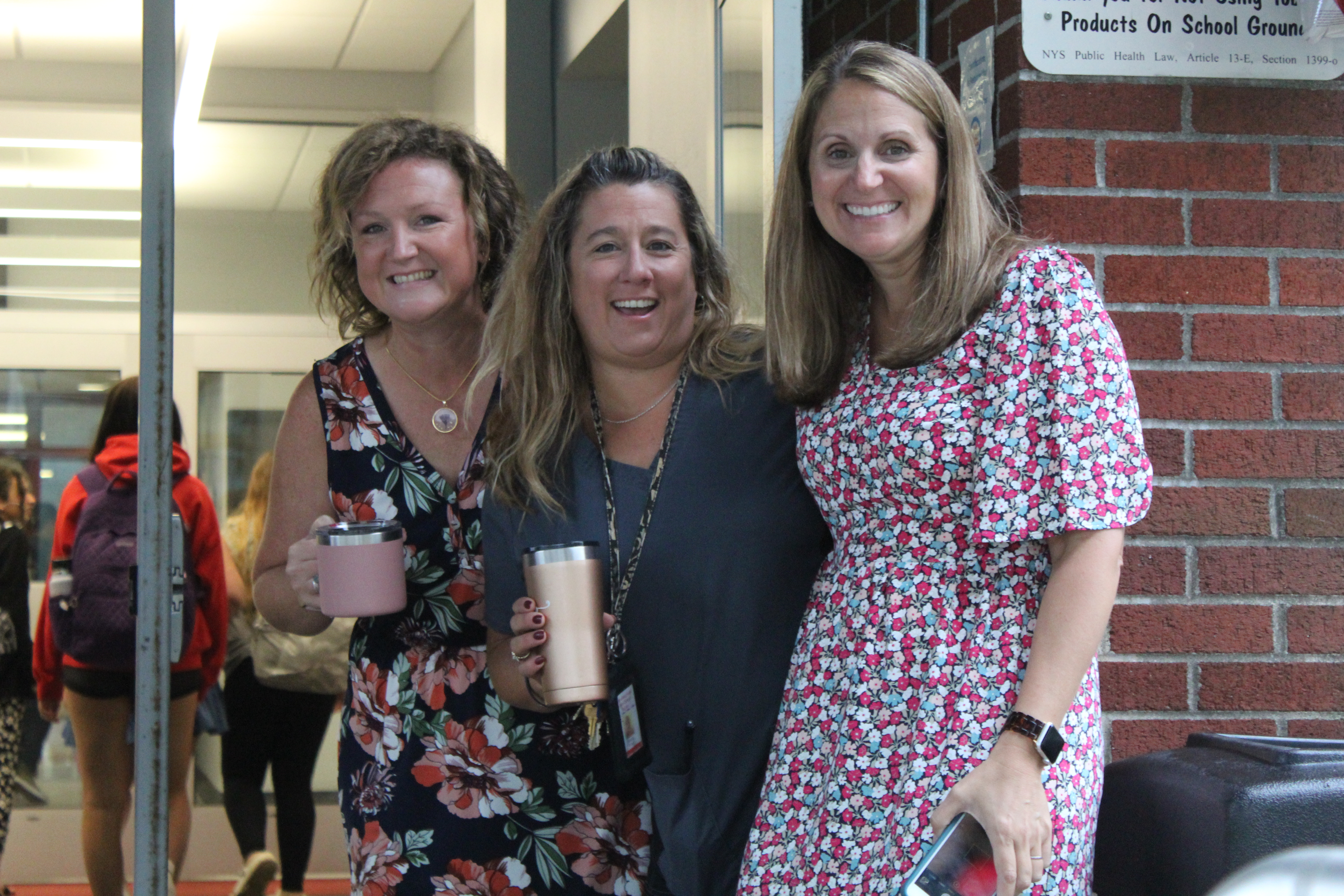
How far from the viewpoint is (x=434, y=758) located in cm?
199

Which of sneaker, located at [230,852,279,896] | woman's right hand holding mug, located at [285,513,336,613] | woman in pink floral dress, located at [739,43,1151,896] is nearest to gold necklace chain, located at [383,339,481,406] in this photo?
woman's right hand holding mug, located at [285,513,336,613]

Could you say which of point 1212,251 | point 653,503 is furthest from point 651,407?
point 1212,251

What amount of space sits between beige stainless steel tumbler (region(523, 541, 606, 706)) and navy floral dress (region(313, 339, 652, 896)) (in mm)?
348

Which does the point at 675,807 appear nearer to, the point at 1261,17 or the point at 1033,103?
the point at 1033,103

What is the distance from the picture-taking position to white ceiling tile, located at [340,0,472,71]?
4.70m

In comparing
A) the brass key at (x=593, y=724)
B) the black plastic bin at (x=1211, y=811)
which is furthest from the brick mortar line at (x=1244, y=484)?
the brass key at (x=593, y=724)

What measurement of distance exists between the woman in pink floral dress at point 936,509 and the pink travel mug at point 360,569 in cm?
58

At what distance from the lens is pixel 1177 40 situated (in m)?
2.12

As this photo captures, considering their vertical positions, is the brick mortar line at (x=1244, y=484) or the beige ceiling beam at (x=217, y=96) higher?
the beige ceiling beam at (x=217, y=96)

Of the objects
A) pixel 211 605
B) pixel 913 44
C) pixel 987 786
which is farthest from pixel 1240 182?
pixel 211 605

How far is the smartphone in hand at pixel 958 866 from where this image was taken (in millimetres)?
1296

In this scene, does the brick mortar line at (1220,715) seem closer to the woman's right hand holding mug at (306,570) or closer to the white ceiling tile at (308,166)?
the woman's right hand holding mug at (306,570)

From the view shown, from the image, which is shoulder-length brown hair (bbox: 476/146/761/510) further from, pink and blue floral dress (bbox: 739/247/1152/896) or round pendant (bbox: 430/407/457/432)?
pink and blue floral dress (bbox: 739/247/1152/896)

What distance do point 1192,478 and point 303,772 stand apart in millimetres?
2964
